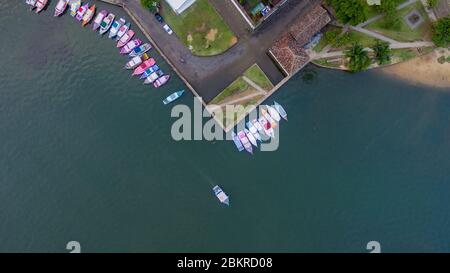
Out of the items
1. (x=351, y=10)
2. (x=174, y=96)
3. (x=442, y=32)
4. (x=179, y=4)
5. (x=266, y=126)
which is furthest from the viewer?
(x=174, y=96)

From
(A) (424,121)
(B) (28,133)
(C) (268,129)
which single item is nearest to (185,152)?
(C) (268,129)

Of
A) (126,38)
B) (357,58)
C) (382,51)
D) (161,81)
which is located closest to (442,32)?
(382,51)

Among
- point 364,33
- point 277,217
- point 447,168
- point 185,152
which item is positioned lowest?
point 447,168

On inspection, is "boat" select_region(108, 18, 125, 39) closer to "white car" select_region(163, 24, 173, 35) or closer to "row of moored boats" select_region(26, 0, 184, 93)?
"row of moored boats" select_region(26, 0, 184, 93)

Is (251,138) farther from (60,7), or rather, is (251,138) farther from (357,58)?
(60,7)

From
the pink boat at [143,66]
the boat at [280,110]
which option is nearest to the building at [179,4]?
the pink boat at [143,66]

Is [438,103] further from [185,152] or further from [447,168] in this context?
[185,152]

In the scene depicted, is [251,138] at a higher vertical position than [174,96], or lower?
lower
